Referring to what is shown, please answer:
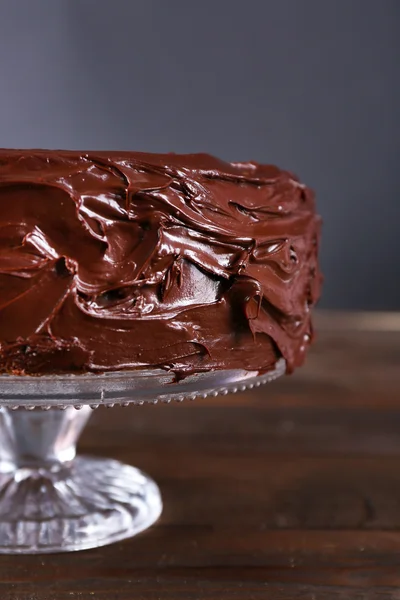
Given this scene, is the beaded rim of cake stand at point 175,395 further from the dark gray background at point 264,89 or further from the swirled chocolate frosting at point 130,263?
the dark gray background at point 264,89

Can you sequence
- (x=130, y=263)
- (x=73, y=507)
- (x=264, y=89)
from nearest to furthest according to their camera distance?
(x=130, y=263) < (x=73, y=507) < (x=264, y=89)

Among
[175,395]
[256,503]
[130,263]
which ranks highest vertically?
[130,263]

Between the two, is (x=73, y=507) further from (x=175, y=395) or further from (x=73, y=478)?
(x=175, y=395)

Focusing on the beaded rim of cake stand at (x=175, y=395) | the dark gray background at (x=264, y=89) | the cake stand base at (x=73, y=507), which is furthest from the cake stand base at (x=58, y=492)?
the dark gray background at (x=264, y=89)

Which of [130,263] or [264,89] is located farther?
[264,89]

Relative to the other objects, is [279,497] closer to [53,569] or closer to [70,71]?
[53,569]

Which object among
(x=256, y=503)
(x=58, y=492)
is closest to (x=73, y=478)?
(x=58, y=492)

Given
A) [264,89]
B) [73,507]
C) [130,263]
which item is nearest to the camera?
[130,263]
